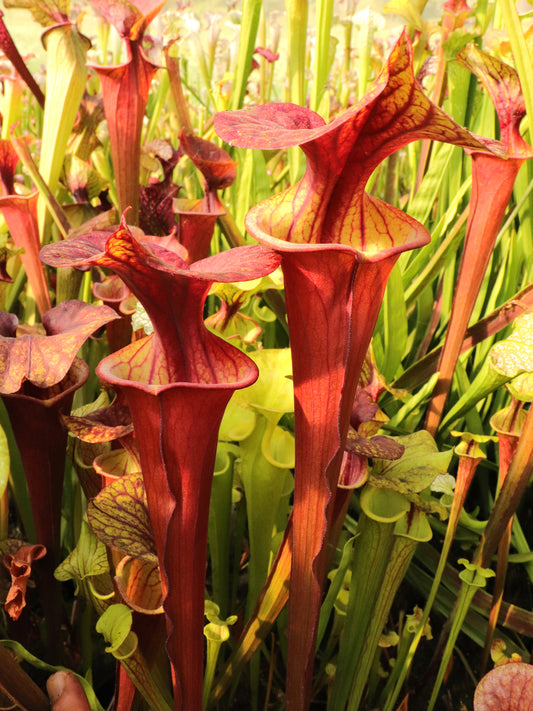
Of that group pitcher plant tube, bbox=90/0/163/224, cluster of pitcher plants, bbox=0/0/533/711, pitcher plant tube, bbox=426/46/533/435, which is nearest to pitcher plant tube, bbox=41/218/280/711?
cluster of pitcher plants, bbox=0/0/533/711

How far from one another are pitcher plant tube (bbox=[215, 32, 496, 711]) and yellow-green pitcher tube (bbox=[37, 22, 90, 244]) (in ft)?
2.17

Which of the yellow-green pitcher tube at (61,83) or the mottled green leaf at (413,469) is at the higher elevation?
the yellow-green pitcher tube at (61,83)

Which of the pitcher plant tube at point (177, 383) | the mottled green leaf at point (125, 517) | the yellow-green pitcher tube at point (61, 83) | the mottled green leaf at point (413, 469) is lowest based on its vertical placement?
the mottled green leaf at point (125, 517)

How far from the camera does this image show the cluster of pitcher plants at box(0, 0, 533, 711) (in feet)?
1.57

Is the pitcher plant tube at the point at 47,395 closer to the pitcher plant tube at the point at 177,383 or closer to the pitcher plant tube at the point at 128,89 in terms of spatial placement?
the pitcher plant tube at the point at 177,383

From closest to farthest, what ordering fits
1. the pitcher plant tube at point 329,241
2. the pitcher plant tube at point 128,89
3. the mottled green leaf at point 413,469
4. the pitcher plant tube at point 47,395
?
the pitcher plant tube at point 329,241, the pitcher plant tube at point 47,395, the mottled green leaf at point 413,469, the pitcher plant tube at point 128,89

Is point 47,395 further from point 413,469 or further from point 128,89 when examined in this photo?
point 128,89

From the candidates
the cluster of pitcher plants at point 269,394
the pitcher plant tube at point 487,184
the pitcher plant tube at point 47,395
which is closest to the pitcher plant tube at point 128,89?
the cluster of pitcher plants at point 269,394

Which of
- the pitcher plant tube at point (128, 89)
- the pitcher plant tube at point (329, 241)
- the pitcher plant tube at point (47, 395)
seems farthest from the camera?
the pitcher plant tube at point (128, 89)

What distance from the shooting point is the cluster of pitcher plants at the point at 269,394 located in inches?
18.8

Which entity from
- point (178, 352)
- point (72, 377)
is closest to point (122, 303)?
point (72, 377)

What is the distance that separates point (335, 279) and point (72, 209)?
89 centimetres

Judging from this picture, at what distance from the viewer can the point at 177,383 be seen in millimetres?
458

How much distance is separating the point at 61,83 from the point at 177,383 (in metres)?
0.80
